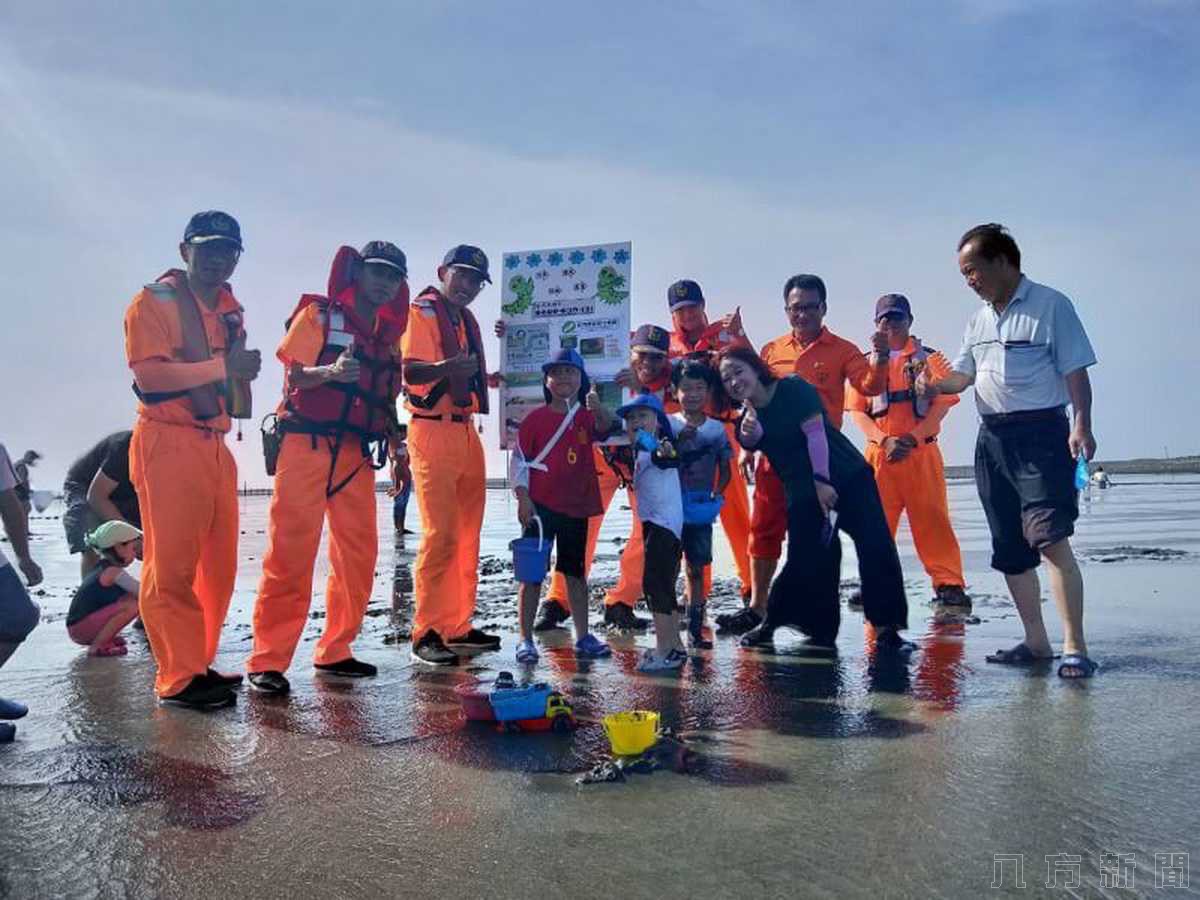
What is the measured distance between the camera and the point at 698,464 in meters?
Result: 5.72

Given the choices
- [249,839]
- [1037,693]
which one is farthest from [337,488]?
[1037,693]

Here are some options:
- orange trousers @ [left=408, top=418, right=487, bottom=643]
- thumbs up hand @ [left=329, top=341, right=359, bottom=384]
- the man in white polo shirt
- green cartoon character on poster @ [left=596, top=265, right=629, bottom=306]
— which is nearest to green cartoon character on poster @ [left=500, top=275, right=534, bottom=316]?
green cartoon character on poster @ [left=596, top=265, right=629, bottom=306]

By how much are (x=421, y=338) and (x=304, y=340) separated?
2.50 feet

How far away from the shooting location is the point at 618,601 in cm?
664

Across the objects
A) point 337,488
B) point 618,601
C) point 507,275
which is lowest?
point 618,601

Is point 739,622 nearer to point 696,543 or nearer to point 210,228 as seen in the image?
point 696,543

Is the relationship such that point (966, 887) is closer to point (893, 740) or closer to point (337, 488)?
point (893, 740)

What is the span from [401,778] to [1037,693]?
2.75 meters

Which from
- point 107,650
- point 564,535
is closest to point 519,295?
point 564,535

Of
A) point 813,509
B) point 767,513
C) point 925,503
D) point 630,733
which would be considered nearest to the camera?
point 630,733

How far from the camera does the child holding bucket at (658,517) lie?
16.3 ft

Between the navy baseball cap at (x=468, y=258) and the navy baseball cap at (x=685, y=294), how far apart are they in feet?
6.09

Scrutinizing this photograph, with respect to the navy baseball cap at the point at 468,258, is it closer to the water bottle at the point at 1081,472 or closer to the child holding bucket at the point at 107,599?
the child holding bucket at the point at 107,599

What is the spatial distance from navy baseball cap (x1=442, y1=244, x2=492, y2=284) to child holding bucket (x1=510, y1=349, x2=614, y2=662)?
73 centimetres
